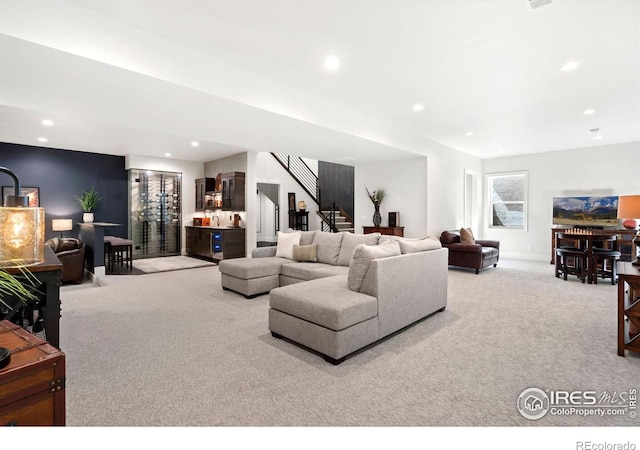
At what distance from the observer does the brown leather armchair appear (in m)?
5.32

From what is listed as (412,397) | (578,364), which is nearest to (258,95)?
(412,397)

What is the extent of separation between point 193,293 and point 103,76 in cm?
300

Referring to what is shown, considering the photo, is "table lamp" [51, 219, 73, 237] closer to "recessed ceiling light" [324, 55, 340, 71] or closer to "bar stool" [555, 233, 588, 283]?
"recessed ceiling light" [324, 55, 340, 71]

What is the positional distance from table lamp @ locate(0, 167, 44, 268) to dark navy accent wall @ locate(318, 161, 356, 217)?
30.3 feet

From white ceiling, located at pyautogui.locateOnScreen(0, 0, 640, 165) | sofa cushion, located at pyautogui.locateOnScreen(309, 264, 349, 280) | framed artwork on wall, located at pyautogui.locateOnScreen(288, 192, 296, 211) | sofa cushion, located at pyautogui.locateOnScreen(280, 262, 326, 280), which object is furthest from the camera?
framed artwork on wall, located at pyautogui.locateOnScreen(288, 192, 296, 211)

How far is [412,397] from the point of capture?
2.08 metres

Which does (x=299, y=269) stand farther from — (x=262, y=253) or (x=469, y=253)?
(x=469, y=253)

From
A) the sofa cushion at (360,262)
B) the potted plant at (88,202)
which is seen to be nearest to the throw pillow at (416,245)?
the sofa cushion at (360,262)

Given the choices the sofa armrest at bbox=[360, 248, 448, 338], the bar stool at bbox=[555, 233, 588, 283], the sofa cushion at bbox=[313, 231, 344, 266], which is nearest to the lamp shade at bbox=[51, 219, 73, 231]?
the sofa cushion at bbox=[313, 231, 344, 266]

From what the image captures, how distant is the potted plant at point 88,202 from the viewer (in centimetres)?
746

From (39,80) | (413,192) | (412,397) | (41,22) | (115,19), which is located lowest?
(412,397)

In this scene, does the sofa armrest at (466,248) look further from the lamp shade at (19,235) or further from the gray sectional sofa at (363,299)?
the lamp shade at (19,235)

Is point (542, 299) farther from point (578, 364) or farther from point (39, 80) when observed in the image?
point (39, 80)
